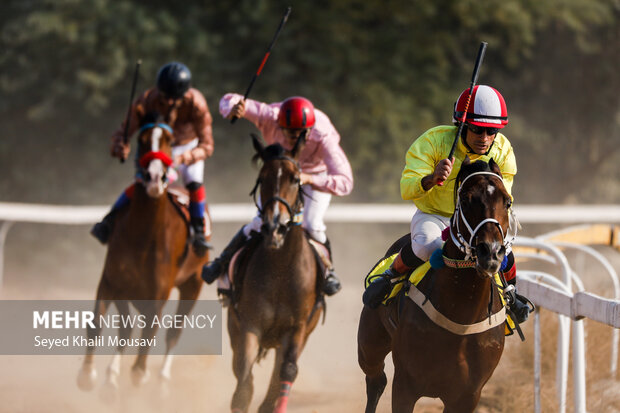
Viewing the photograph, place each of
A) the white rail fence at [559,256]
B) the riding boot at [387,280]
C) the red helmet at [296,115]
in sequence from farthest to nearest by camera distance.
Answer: the red helmet at [296,115]
the white rail fence at [559,256]
the riding boot at [387,280]

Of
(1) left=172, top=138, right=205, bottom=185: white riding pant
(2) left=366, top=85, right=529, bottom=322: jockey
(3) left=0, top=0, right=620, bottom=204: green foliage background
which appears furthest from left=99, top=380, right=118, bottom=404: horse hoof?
(3) left=0, top=0, right=620, bottom=204: green foliage background

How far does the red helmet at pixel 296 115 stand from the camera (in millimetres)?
5918

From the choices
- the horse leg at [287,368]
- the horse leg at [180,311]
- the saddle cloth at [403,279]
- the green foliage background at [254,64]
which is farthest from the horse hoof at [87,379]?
the green foliage background at [254,64]

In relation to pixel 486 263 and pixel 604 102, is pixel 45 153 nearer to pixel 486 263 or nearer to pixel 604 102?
pixel 604 102

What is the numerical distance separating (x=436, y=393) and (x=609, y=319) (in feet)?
3.05

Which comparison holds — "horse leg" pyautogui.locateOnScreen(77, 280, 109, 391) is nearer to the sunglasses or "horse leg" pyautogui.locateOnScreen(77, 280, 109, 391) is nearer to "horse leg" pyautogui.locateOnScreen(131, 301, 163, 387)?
"horse leg" pyautogui.locateOnScreen(131, 301, 163, 387)

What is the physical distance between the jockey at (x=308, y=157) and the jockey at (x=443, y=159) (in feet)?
3.83

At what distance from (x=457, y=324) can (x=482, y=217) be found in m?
0.63

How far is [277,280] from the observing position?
18.5 feet

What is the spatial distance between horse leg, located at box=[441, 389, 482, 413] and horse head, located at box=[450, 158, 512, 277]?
0.66 m

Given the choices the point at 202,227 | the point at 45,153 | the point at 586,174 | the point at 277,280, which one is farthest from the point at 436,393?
the point at 586,174

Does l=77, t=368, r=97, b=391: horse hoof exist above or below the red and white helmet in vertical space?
below

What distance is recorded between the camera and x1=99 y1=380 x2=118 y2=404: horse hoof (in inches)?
264

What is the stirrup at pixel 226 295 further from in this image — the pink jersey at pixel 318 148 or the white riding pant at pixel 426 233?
the white riding pant at pixel 426 233
